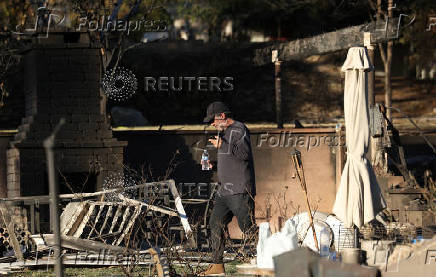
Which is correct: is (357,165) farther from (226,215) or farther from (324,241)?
(226,215)

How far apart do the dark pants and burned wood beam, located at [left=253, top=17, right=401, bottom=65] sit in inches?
261

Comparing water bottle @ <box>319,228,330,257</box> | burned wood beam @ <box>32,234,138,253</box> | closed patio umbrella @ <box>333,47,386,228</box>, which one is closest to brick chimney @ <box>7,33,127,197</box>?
burned wood beam @ <box>32,234,138,253</box>

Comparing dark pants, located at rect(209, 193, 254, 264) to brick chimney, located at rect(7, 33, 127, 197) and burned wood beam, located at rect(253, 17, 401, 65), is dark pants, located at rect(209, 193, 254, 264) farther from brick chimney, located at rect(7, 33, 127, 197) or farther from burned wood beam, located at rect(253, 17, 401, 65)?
burned wood beam, located at rect(253, 17, 401, 65)

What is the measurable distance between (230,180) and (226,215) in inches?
16.3

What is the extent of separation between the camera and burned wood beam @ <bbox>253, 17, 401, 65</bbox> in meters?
15.7

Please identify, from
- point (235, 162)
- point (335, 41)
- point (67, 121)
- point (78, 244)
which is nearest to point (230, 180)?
point (235, 162)

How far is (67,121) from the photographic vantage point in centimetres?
1560

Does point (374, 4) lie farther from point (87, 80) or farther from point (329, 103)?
point (87, 80)

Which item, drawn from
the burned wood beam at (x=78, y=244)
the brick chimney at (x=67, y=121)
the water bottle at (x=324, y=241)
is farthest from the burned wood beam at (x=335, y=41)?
the burned wood beam at (x=78, y=244)

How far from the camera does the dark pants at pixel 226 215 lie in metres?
9.91

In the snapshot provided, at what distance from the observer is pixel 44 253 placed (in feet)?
40.9

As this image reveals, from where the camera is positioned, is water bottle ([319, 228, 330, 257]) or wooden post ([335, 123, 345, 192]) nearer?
water bottle ([319, 228, 330, 257])

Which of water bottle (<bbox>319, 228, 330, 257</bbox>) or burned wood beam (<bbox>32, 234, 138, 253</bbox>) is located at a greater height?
water bottle (<bbox>319, 228, 330, 257</bbox>)

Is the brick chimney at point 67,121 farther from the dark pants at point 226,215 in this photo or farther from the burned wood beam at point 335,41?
the dark pants at point 226,215
